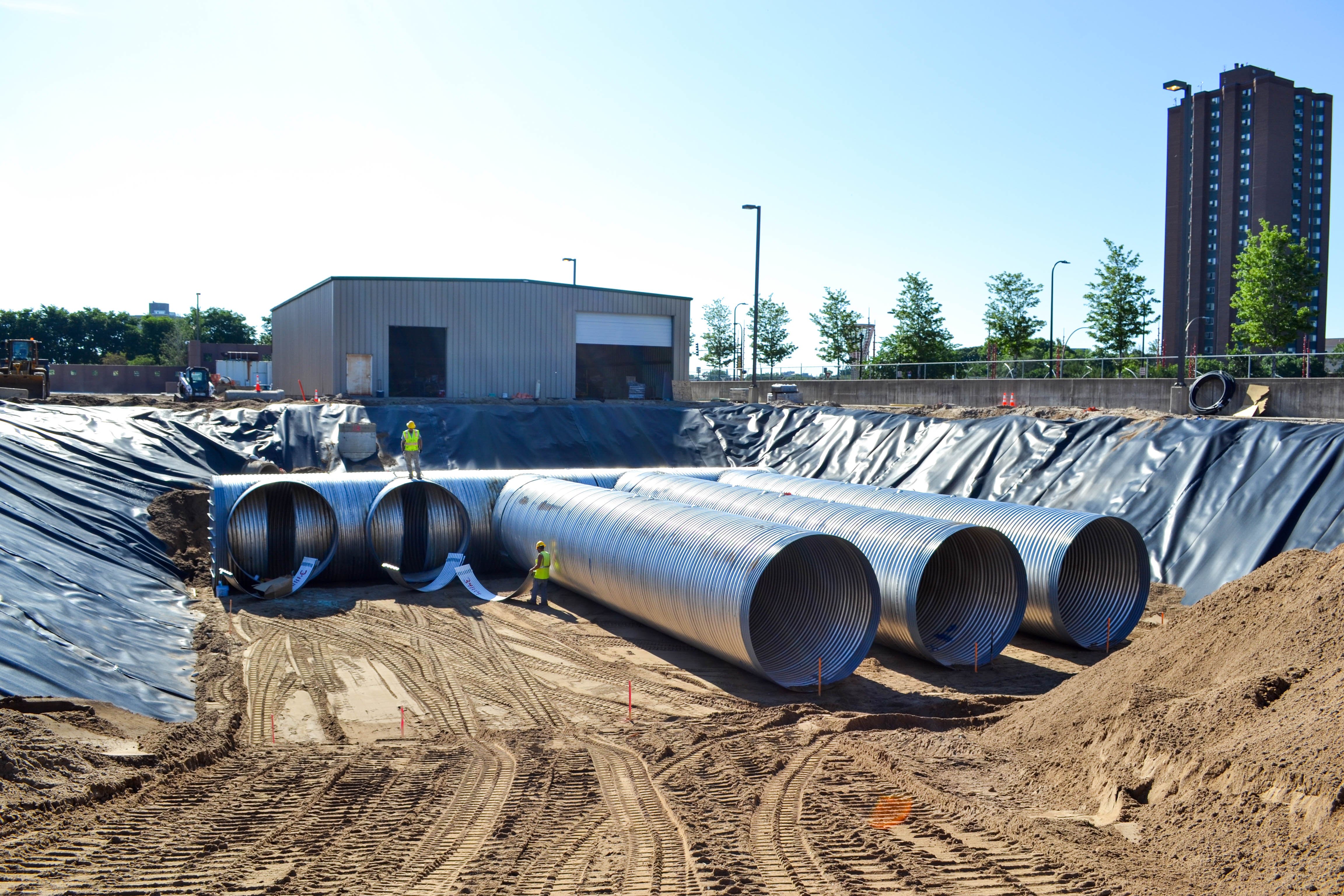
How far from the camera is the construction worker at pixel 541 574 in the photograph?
638 inches

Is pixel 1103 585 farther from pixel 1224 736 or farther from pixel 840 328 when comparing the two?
pixel 840 328

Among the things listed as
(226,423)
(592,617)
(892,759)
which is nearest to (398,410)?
(226,423)

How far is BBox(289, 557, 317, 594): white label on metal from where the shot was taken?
1720cm

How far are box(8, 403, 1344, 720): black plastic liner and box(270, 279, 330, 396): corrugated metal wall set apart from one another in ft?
32.7

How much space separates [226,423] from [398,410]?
509 cm

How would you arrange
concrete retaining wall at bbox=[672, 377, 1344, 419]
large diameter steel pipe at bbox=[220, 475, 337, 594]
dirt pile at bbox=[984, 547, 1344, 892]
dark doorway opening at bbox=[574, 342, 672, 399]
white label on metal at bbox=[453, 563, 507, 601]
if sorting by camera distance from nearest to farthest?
dirt pile at bbox=[984, 547, 1344, 892] < white label on metal at bbox=[453, 563, 507, 601] < large diameter steel pipe at bbox=[220, 475, 337, 594] < concrete retaining wall at bbox=[672, 377, 1344, 419] < dark doorway opening at bbox=[574, 342, 672, 399]

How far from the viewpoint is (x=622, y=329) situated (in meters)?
42.0

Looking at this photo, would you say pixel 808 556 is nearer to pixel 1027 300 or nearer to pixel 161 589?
pixel 161 589

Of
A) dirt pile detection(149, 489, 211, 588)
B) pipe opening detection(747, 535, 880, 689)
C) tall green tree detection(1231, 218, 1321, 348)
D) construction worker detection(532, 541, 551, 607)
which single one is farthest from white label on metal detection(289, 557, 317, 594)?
tall green tree detection(1231, 218, 1321, 348)

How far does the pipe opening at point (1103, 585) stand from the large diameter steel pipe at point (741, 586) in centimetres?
387

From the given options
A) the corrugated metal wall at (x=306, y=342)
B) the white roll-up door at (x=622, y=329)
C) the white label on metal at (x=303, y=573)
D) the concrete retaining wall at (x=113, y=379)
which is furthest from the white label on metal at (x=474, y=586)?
the concrete retaining wall at (x=113, y=379)

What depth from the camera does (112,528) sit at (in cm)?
1688

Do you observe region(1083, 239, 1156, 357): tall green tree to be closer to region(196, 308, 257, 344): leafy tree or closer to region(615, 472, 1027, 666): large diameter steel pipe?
region(615, 472, 1027, 666): large diameter steel pipe

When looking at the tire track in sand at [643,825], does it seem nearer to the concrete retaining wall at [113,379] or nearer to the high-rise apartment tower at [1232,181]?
the concrete retaining wall at [113,379]
